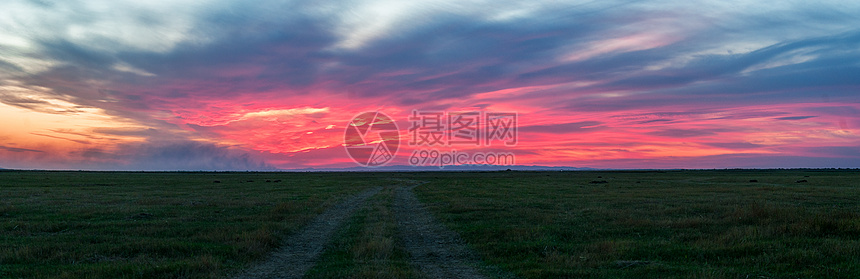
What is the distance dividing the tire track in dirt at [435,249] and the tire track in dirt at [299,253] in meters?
2.95

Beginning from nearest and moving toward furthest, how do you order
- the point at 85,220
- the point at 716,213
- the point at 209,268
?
the point at 209,268 < the point at 85,220 < the point at 716,213

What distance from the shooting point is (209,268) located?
1236cm

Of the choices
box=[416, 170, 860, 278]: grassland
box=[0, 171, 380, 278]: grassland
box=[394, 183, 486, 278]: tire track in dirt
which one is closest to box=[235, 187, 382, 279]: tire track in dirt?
box=[0, 171, 380, 278]: grassland

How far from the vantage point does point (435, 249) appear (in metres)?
15.8

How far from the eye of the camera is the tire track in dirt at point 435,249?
40.5ft

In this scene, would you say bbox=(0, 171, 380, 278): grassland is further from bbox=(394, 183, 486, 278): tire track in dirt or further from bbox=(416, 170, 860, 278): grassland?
bbox=(416, 170, 860, 278): grassland

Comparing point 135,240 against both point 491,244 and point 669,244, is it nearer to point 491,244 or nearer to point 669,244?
point 491,244

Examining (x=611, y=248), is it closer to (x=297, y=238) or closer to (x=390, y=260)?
(x=390, y=260)

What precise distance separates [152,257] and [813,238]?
20.9 metres

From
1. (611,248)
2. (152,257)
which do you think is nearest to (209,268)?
(152,257)

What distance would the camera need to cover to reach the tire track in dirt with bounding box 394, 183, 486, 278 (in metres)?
12.4

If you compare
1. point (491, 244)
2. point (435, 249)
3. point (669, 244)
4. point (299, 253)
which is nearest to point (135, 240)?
point (299, 253)

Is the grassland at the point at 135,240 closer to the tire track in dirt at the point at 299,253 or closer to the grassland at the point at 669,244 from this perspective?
the tire track in dirt at the point at 299,253

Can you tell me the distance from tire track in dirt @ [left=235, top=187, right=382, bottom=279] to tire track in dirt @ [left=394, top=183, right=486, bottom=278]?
295 centimetres
